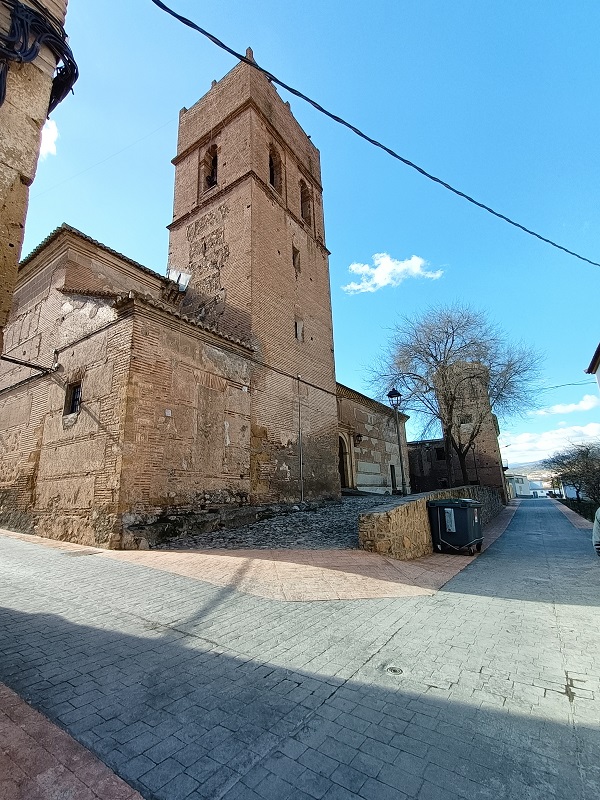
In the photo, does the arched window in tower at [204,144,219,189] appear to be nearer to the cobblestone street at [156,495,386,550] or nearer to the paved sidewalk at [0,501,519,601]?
the cobblestone street at [156,495,386,550]

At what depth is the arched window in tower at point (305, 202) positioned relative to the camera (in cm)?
1686

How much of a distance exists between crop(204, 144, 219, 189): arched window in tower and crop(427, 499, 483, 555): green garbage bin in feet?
48.5

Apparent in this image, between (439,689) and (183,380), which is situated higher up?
(183,380)

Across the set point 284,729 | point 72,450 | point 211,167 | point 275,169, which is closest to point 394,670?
point 284,729

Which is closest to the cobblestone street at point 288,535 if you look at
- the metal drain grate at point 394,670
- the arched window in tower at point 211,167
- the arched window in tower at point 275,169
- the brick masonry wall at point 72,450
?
the brick masonry wall at point 72,450

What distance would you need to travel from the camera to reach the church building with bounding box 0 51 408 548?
805cm

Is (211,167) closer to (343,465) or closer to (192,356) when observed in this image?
(192,356)

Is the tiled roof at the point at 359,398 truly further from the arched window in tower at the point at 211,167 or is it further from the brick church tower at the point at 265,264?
the arched window in tower at the point at 211,167

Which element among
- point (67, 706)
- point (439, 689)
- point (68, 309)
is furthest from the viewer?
point (68, 309)

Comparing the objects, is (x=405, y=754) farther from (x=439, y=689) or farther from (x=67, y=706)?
(x=67, y=706)

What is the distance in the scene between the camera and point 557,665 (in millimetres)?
2807

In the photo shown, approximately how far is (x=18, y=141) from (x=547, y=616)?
640 centimetres

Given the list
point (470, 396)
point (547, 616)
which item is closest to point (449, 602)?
point (547, 616)

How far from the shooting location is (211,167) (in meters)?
15.8
